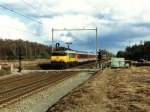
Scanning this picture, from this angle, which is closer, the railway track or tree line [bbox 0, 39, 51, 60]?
the railway track

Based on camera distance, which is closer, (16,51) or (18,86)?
(18,86)

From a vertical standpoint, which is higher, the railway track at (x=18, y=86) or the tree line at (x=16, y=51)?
the tree line at (x=16, y=51)

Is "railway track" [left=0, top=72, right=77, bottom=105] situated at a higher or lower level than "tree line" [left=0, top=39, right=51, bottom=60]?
lower

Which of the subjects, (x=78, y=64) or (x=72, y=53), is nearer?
(x=72, y=53)

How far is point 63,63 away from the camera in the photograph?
71.8m

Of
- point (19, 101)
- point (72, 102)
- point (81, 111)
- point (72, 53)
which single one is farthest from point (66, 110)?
point (72, 53)

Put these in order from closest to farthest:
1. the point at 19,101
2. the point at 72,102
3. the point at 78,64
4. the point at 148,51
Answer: the point at 72,102 < the point at 19,101 < the point at 78,64 < the point at 148,51

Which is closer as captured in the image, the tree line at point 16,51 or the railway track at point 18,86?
the railway track at point 18,86

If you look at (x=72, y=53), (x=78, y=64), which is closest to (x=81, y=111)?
(x=72, y=53)

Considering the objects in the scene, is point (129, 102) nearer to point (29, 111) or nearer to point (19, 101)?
point (29, 111)

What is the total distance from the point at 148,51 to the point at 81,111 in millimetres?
124466

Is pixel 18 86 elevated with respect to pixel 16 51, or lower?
lower

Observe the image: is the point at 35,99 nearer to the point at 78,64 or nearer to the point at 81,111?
the point at 81,111

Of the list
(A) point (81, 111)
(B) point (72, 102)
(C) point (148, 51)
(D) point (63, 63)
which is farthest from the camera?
(C) point (148, 51)
